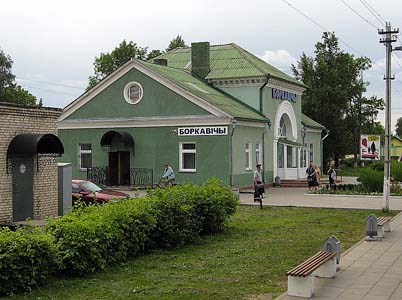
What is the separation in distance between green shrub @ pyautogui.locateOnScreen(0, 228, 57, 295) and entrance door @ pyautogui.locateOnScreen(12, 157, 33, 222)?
6809 millimetres

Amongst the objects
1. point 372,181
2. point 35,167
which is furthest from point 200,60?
point 35,167

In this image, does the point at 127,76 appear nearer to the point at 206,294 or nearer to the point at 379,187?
the point at 379,187

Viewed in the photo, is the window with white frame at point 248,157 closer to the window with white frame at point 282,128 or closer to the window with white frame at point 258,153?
the window with white frame at point 258,153

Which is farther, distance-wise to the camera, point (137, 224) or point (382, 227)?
point (382, 227)

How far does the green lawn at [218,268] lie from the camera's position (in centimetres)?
858

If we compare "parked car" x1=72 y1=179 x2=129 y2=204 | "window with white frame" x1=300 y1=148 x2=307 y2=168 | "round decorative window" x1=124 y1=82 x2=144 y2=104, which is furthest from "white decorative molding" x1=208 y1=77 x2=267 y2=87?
"parked car" x1=72 y1=179 x2=129 y2=204

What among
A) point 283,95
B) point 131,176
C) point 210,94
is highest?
point 283,95

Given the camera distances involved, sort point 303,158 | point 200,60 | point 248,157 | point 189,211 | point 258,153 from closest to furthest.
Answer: point 189,211, point 248,157, point 258,153, point 200,60, point 303,158

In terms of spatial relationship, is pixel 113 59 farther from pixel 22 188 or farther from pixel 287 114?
pixel 22 188

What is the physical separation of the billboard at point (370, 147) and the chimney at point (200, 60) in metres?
16.5

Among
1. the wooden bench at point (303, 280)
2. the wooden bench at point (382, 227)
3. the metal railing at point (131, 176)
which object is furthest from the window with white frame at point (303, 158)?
the wooden bench at point (303, 280)

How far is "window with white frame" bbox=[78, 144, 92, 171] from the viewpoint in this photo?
34500mm

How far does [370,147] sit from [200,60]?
1763cm

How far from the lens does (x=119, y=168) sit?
33875mm
